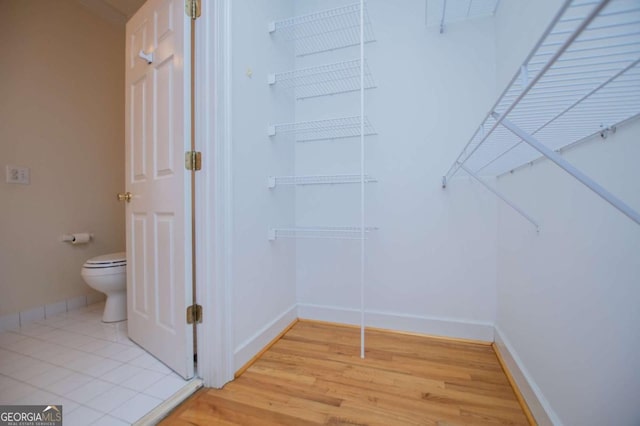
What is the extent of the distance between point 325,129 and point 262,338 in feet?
4.67

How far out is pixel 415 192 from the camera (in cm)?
178

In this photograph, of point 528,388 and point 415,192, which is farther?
point 415,192

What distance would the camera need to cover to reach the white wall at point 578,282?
0.67 meters

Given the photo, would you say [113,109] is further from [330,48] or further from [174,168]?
[330,48]

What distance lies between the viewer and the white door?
1298 millimetres

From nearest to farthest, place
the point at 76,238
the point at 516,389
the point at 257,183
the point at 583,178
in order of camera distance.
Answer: the point at 583,178, the point at 516,389, the point at 257,183, the point at 76,238

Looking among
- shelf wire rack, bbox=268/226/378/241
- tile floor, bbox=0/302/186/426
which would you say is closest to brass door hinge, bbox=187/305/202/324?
tile floor, bbox=0/302/186/426

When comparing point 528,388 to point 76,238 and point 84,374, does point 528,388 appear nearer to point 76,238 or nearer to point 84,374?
point 84,374

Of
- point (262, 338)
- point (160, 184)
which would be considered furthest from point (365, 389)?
point (160, 184)

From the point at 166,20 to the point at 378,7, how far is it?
4.34 feet

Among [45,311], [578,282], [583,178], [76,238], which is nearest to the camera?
[583,178]

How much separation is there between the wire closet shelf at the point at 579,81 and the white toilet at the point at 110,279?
228cm

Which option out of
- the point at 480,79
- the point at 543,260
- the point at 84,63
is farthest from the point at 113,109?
the point at 543,260

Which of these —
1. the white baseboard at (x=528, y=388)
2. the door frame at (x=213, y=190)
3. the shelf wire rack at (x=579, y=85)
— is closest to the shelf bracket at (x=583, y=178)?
the shelf wire rack at (x=579, y=85)
